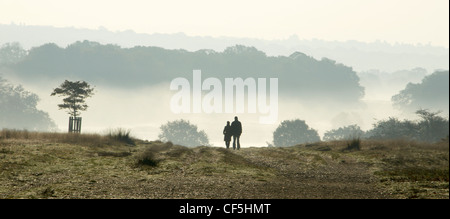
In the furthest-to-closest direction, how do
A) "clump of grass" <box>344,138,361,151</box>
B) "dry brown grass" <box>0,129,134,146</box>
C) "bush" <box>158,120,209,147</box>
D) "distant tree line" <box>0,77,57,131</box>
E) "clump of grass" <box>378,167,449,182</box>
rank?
"bush" <box>158,120,209,147</box>, "distant tree line" <box>0,77,57,131</box>, "clump of grass" <box>344,138,361,151</box>, "dry brown grass" <box>0,129,134,146</box>, "clump of grass" <box>378,167,449,182</box>

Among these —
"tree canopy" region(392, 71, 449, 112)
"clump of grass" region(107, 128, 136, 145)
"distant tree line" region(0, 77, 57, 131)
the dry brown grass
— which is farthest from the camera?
"tree canopy" region(392, 71, 449, 112)

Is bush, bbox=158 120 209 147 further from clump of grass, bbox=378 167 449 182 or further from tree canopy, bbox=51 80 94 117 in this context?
clump of grass, bbox=378 167 449 182

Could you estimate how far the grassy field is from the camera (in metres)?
16.6

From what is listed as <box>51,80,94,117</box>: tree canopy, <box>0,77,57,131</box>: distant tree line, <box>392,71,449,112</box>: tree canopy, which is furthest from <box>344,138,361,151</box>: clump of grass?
<box>392,71,449,112</box>: tree canopy

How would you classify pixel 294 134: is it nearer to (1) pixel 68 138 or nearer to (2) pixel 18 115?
(2) pixel 18 115

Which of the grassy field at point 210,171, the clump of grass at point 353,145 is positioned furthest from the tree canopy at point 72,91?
the clump of grass at point 353,145

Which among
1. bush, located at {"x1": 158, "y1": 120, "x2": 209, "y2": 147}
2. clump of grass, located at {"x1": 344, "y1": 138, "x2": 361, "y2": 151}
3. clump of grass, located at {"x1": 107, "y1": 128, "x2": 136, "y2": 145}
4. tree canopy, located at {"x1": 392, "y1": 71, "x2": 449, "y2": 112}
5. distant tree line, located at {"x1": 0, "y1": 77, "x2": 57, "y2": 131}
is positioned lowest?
clump of grass, located at {"x1": 344, "y1": 138, "x2": 361, "y2": 151}

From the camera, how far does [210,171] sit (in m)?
21.4

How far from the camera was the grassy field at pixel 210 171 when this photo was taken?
1659 cm

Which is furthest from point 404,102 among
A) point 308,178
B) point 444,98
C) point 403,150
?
point 308,178

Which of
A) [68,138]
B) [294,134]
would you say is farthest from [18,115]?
[68,138]

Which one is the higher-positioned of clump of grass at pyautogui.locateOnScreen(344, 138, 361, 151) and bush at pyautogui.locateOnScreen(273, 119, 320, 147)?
bush at pyautogui.locateOnScreen(273, 119, 320, 147)

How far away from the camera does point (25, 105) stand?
123 m
